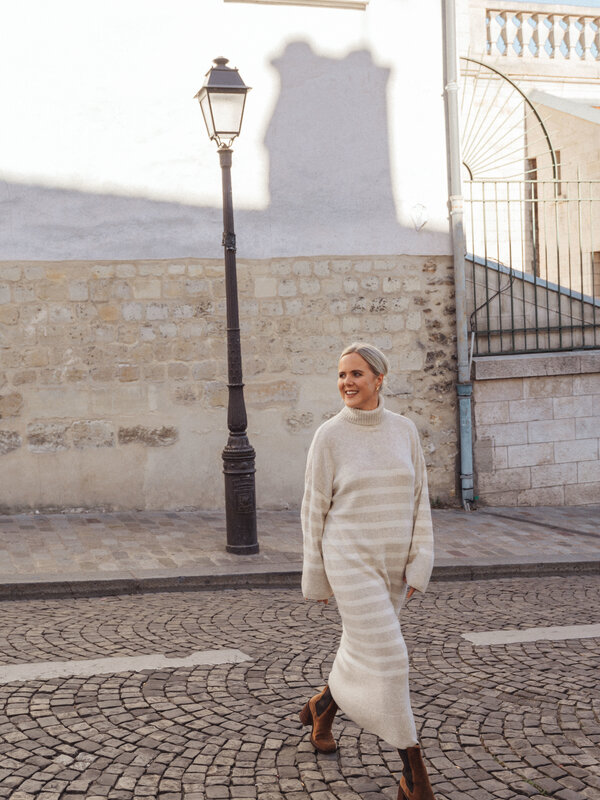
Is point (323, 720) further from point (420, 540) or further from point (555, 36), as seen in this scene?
point (555, 36)

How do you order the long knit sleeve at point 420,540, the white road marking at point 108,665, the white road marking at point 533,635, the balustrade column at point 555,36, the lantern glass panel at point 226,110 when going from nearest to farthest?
the long knit sleeve at point 420,540 → the white road marking at point 108,665 → the white road marking at point 533,635 → the lantern glass panel at point 226,110 → the balustrade column at point 555,36

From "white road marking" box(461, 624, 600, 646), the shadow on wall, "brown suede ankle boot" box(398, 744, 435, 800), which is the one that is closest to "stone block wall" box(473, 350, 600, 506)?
the shadow on wall

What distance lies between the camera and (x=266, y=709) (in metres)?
4.39

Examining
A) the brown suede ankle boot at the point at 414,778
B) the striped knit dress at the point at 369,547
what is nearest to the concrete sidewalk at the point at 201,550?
the striped knit dress at the point at 369,547

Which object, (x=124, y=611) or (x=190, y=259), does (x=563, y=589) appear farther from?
(x=190, y=259)

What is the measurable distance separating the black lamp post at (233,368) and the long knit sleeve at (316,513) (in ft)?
13.5

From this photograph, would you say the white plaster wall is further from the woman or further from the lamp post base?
the woman

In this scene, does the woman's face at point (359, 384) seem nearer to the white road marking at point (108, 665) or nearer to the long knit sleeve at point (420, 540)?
the long knit sleeve at point (420, 540)

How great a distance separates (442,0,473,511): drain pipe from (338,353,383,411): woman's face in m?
6.75

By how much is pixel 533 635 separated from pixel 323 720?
7.44ft

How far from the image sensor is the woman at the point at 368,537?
340cm

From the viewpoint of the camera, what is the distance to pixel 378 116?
33.3ft

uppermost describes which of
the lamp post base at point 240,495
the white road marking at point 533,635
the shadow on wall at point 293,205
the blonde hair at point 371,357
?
the shadow on wall at point 293,205

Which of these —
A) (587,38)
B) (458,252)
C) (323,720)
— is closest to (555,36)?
(587,38)
